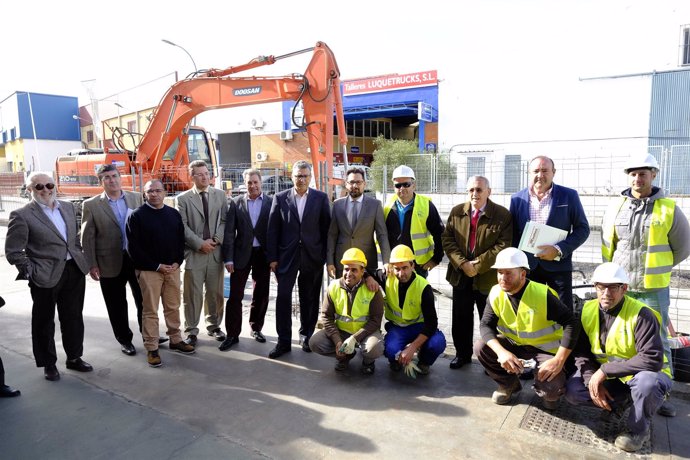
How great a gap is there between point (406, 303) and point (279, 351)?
137cm

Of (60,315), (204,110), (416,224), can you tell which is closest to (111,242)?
(60,315)

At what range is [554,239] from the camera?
3686 millimetres

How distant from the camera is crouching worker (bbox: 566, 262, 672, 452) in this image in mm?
2814

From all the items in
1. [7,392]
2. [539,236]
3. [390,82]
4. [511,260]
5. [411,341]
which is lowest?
[7,392]

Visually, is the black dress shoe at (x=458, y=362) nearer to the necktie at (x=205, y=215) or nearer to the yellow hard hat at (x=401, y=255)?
the yellow hard hat at (x=401, y=255)

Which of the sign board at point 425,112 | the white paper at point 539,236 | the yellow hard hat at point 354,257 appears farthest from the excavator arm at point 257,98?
the sign board at point 425,112

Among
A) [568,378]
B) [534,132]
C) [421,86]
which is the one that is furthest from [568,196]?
[421,86]

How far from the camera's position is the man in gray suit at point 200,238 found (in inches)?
184

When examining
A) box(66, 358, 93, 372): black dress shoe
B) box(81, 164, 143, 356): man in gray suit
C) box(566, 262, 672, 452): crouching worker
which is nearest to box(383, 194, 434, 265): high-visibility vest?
box(566, 262, 672, 452): crouching worker

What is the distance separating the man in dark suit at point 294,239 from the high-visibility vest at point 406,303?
82 centimetres

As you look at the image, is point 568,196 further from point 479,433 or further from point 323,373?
point 323,373

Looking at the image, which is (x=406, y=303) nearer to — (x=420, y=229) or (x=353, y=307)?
(x=353, y=307)

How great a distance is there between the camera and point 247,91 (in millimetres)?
8852

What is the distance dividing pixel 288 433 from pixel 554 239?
2.49 metres
